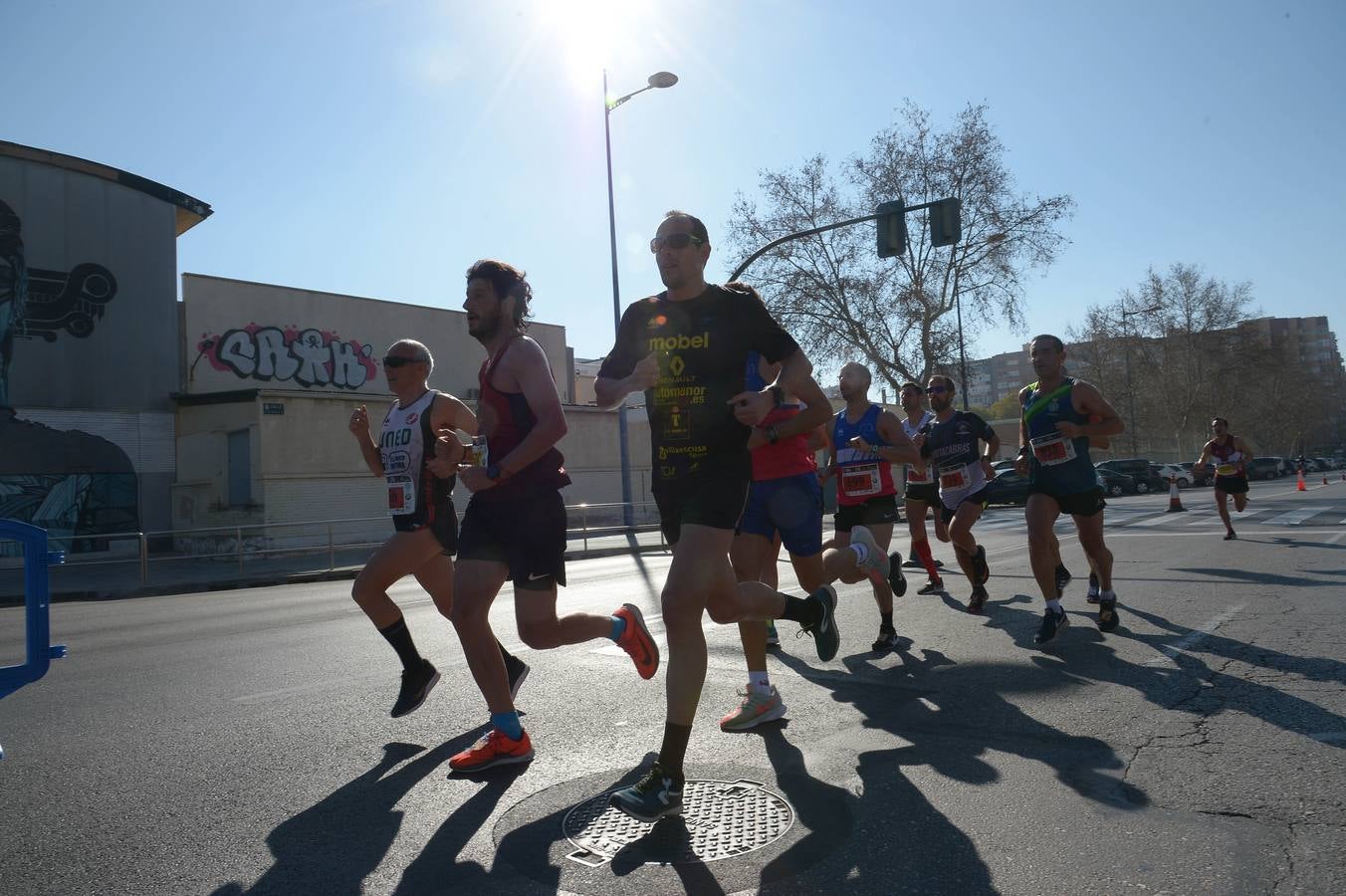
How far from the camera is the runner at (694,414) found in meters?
3.18

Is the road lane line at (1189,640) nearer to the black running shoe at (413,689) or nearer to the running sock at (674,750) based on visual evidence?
the running sock at (674,750)

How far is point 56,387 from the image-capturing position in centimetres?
2348

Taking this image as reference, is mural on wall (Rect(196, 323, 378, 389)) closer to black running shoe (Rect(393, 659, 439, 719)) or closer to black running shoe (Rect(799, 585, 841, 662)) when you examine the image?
black running shoe (Rect(393, 659, 439, 719))

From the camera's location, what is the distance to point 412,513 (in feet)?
14.5

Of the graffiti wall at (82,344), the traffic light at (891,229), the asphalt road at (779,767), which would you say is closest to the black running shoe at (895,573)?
the asphalt road at (779,767)

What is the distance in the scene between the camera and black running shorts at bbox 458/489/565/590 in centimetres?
376

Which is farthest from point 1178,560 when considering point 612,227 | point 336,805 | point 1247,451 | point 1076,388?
point 612,227

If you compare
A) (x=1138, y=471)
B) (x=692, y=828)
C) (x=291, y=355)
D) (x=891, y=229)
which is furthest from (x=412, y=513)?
(x=1138, y=471)

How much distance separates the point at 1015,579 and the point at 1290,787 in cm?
689

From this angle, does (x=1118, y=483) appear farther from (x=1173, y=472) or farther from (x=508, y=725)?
(x=508, y=725)

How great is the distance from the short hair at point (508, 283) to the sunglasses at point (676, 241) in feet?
2.85

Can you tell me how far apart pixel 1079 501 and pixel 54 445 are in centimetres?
2435

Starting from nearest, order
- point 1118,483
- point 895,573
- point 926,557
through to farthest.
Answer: point 895,573
point 926,557
point 1118,483

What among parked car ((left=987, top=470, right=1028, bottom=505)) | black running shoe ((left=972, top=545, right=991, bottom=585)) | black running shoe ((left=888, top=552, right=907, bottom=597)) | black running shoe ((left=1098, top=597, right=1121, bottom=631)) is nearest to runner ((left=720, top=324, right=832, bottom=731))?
Answer: black running shoe ((left=888, top=552, right=907, bottom=597))
